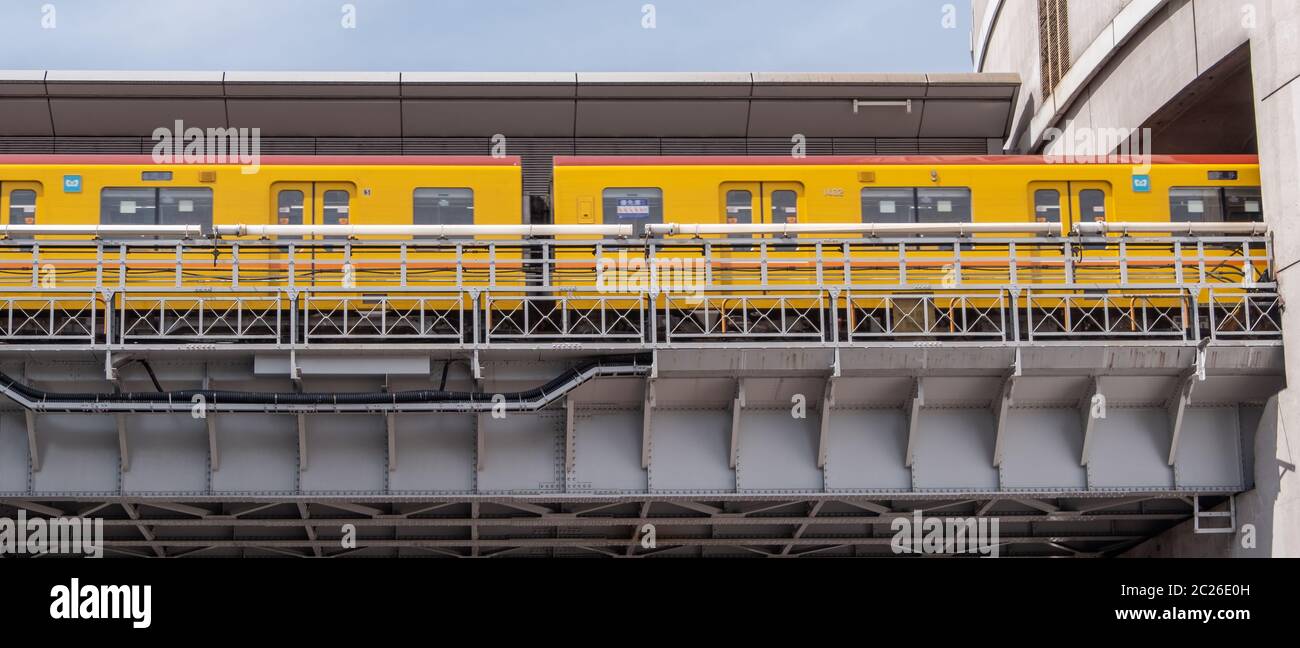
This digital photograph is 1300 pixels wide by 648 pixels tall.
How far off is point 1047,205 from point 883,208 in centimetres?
283

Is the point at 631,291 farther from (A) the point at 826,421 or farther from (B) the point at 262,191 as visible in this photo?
(B) the point at 262,191

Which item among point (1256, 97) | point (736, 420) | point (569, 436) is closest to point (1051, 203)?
point (1256, 97)

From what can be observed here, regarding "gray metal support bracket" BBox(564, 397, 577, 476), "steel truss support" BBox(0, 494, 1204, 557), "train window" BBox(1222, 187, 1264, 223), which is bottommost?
"steel truss support" BBox(0, 494, 1204, 557)

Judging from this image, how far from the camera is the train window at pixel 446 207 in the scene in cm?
2581

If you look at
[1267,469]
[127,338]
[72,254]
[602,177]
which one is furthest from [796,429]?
[72,254]

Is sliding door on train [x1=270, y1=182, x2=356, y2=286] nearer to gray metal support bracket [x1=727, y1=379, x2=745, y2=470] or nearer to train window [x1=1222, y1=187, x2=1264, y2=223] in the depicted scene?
gray metal support bracket [x1=727, y1=379, x2=745, y2=470]

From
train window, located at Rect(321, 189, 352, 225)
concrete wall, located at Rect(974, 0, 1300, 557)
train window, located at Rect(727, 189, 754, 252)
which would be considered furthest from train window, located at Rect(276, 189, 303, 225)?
concrete wall, located at Rect(974, 0, 1300, 557)

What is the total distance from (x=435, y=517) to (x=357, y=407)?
349 cm

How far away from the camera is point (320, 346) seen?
72.2 feet

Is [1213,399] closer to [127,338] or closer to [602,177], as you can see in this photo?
[602,177]

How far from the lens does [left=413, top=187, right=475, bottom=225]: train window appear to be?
84.7 ft

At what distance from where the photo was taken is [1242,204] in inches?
1032

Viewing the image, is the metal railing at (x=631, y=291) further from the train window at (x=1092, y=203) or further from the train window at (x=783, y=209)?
the train window at (x=1092, y=203)

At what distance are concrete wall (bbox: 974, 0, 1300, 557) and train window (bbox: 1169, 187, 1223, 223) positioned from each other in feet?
4.95
